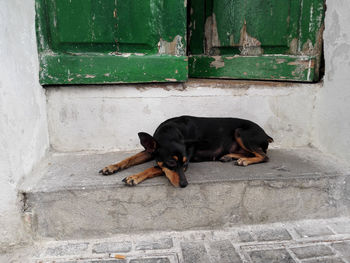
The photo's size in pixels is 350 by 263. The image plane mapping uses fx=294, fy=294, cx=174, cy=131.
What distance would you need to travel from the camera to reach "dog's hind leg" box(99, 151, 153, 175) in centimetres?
251

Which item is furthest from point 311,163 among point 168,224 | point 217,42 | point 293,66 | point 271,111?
point 217,42

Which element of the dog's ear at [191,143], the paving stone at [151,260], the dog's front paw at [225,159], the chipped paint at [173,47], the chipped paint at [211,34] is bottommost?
the paving stone at [151,260]

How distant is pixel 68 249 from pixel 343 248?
2.08m

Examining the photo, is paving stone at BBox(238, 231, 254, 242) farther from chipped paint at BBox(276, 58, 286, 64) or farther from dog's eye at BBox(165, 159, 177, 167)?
chipped paint at BBox(276, 58, 286, 64)

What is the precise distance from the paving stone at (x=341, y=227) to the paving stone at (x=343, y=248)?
0.54ft

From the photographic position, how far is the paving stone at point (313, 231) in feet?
7.91

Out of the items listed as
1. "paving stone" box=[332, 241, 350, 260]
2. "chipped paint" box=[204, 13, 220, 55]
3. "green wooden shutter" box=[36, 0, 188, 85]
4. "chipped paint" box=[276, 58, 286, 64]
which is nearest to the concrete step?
"paving stone" box=[332, 241, 350, 260]

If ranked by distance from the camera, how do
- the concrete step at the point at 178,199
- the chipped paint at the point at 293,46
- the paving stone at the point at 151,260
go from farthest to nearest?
the chipped paint at the point at 293,46 → the concrete step at the point at 178,199 → the paving stone at the point at 151,260

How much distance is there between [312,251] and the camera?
219cm

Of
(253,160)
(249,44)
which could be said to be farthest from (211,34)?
(253,160)

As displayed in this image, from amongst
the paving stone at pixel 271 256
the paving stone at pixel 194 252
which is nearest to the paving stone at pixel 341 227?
the paving stone at pixel 271 256

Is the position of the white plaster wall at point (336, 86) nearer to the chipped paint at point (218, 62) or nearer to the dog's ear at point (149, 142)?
the chipped paint at point (218, 62)

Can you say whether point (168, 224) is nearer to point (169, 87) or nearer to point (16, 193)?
point (16, 193)

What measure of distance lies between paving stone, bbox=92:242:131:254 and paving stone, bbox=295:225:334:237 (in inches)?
55.7
